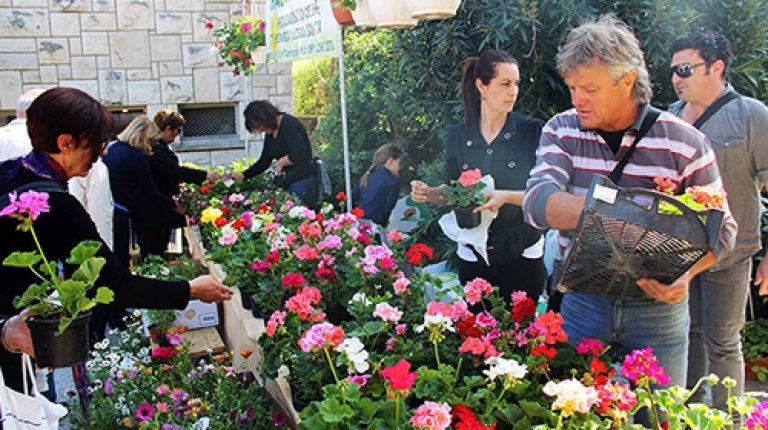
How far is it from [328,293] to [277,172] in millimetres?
3420

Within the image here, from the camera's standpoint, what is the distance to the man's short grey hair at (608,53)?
6.04ft

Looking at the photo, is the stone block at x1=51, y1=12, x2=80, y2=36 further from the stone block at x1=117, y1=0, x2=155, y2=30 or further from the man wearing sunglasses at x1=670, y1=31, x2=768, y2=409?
the man wearing sunglasses at x1=670, y1=31, x2=768, y2=409

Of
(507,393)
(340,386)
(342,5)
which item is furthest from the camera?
(342,5)

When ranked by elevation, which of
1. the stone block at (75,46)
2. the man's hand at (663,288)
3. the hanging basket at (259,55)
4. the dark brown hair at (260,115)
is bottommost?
the man's hand at (663,288)

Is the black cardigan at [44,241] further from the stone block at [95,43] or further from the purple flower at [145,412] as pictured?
the stone block at [95,43]

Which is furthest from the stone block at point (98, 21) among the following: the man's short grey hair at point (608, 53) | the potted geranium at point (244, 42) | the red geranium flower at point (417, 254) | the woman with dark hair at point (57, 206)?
the man's short grey hair at point (608, 53)

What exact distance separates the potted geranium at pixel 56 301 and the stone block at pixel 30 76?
25.6ft

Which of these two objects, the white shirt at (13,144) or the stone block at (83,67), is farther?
the stone block at (83,67)

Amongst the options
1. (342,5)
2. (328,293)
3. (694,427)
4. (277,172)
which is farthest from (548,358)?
(277,172)

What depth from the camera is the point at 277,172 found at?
5.89 m

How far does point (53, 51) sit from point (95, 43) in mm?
512

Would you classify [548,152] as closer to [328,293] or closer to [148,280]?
[328,293]

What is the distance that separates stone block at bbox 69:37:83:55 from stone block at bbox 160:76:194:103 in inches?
41.6

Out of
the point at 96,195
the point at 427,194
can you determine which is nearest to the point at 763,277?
the point at 427,194
